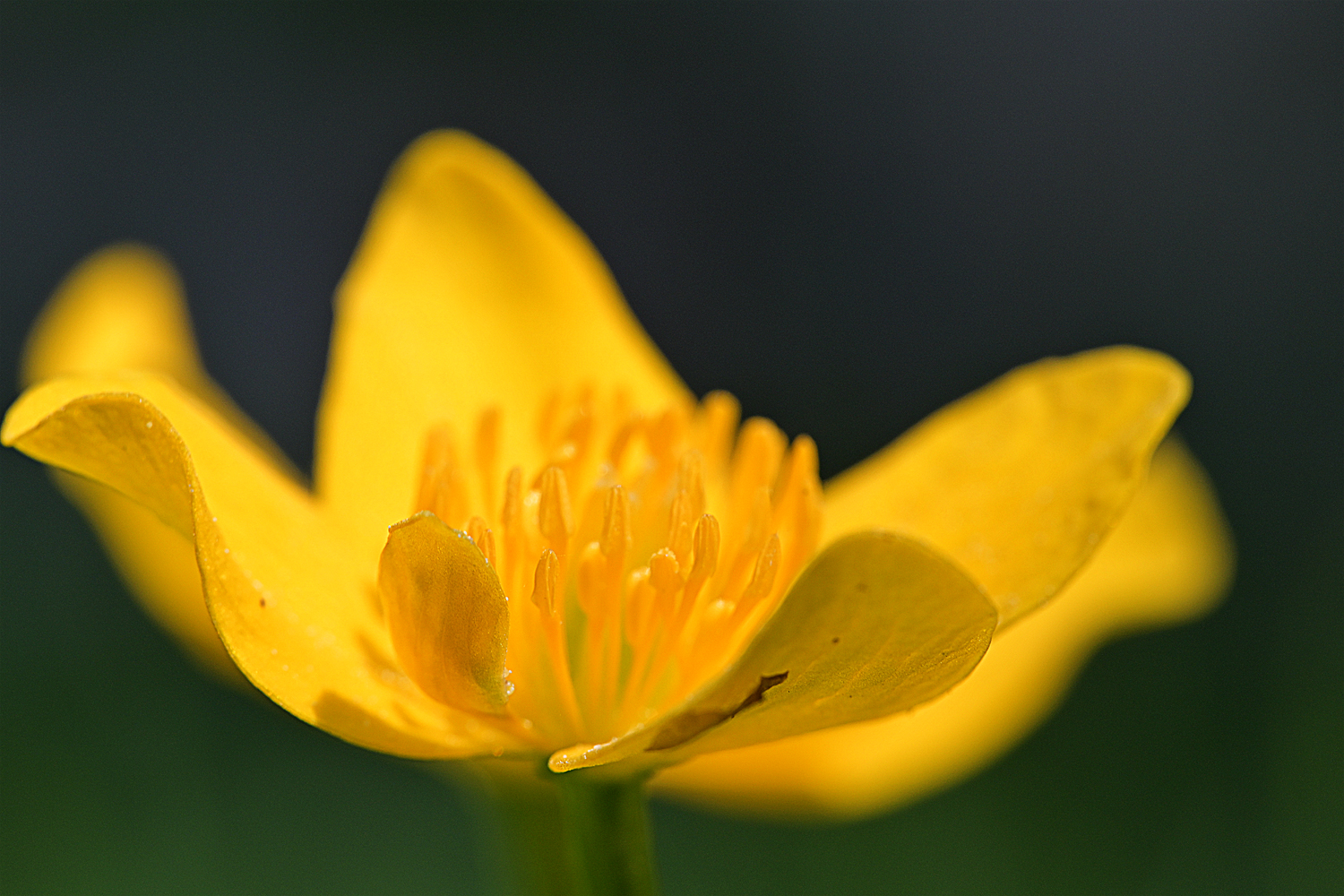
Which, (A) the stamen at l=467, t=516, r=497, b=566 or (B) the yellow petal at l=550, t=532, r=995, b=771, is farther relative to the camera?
(A) the stamen at l=467, t=516, r=497, b=566

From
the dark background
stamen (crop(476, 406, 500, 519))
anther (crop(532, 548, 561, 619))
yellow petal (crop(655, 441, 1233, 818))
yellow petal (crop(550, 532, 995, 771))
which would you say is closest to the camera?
yellow petal (crop(550, 532, 995, 771))

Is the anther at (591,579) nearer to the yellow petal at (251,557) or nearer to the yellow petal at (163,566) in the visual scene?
the yellow petal at (251,557)

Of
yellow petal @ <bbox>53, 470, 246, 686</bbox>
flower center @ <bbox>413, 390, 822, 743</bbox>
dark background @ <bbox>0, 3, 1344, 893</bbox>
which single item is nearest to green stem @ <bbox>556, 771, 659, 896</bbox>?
flower center @ <bbox>413, 390, 822, 743</bbox>

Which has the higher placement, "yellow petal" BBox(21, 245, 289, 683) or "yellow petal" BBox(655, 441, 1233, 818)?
"yellow petal" BBox(21, 245, 289, 683)

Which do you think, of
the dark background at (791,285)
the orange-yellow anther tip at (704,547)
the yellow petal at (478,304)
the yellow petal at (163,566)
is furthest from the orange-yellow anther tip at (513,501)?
the dark background at (791,285)

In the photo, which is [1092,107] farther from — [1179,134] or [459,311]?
[459,311]

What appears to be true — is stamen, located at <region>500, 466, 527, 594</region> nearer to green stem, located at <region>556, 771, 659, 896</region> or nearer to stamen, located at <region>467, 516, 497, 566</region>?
stamen, located at <region>467, 516, 497, 566</region>

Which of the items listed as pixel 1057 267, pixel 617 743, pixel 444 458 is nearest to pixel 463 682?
pixel 617 743

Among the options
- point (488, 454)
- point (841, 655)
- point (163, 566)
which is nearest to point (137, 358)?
point (163, 566)
